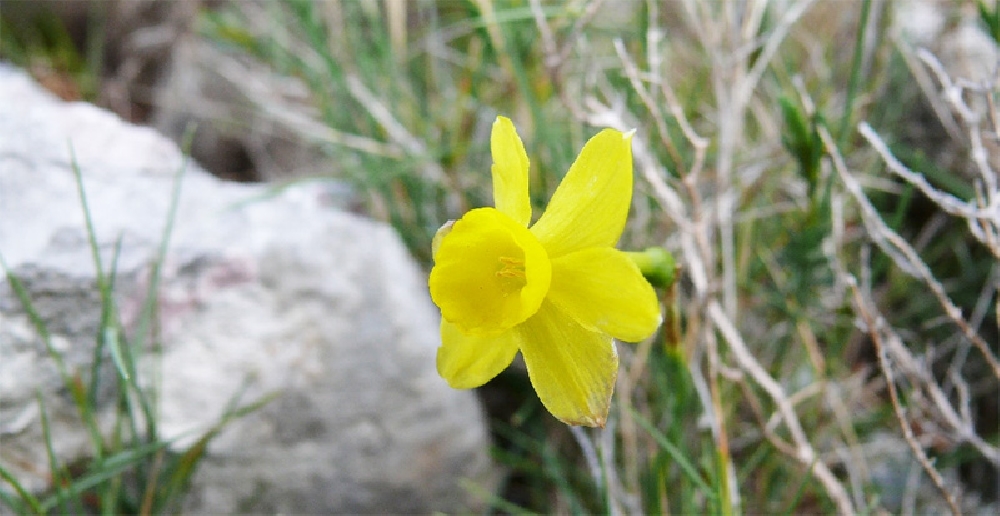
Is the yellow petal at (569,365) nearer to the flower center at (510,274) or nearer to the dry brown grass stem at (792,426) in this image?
the flower center at (510,274)

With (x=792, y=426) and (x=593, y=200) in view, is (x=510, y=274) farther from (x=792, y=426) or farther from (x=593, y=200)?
(x=792, y=426)

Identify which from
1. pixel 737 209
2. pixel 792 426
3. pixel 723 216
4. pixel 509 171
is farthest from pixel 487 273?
pixel 737 209

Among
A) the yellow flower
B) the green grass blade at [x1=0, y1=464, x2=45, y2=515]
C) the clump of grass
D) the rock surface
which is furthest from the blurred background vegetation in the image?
the green grass blade at [x1=0, y1=464, x2=45, y2=515]

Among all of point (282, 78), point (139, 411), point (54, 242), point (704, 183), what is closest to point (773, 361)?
point (704, 183)

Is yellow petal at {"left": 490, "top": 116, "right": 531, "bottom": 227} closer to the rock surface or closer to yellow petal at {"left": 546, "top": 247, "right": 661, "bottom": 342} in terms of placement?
yellow petal at {"left": 546, "top": 247, "right": 661, "bottom": 342}

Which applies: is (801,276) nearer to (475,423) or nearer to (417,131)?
(475,423)

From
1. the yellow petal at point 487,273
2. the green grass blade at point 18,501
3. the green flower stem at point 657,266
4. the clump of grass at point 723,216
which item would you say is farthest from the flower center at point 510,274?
the green grass blade at point 18,501
